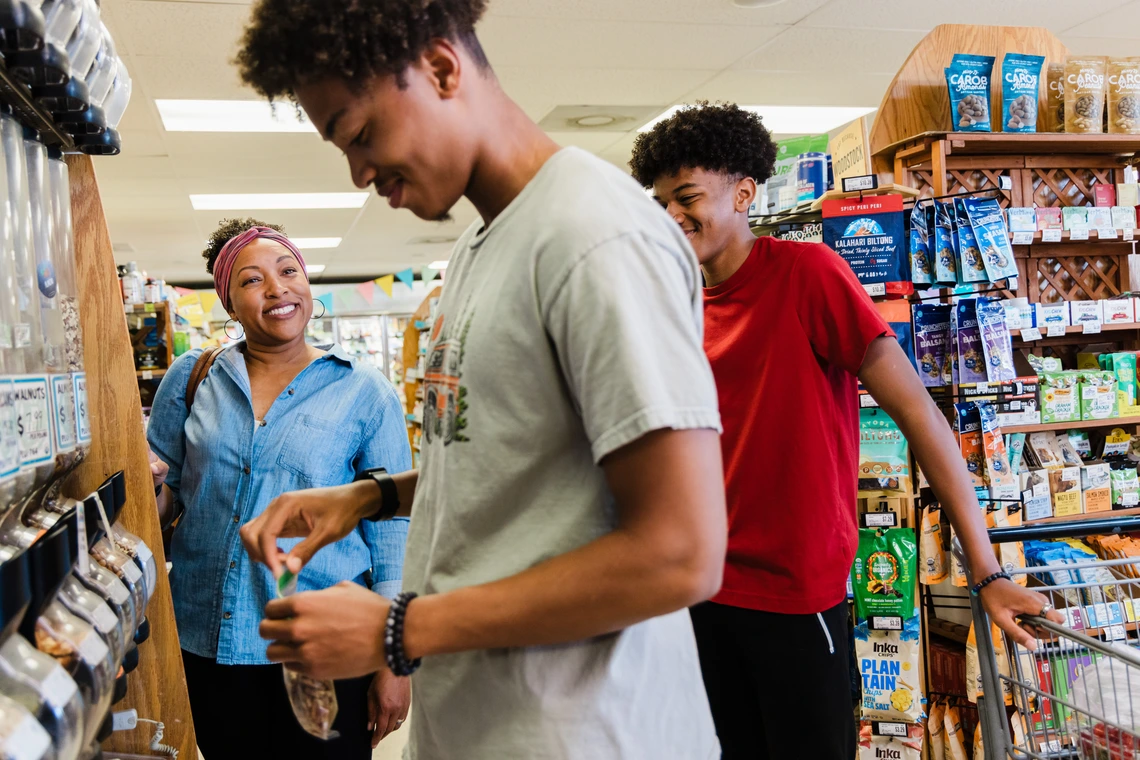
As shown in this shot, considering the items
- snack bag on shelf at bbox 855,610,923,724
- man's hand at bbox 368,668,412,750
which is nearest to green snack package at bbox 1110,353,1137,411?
snack bag on shelf at bbox 855,610,923,724

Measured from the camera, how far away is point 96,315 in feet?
4.89

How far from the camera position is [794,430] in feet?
6.07

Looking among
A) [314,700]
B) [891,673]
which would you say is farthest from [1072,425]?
[314,700]

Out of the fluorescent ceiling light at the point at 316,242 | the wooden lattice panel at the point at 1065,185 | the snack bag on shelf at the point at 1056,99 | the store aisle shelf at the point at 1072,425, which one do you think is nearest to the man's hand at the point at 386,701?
the store aisle shelf at the point at 1072,425

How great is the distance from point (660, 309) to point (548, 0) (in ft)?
13.3

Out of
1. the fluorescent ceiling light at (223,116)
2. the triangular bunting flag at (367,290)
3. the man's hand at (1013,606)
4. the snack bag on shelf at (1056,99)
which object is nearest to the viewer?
the man's hand at (1013,606)

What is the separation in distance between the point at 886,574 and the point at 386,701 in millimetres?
1975

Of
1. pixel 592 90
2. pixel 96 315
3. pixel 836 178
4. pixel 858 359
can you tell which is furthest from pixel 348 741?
pixel 592 90

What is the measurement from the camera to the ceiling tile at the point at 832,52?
520 cm

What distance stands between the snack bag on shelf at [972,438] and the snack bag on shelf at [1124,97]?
A: 1.53 metres

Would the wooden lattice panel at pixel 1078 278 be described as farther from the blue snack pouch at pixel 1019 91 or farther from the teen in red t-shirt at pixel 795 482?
the teen in red t-shirt at pixel 795 482

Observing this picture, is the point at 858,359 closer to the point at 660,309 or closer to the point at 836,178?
the point at 660,309

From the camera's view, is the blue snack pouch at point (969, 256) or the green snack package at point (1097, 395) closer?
the blue snack pouch at point (969, 256)

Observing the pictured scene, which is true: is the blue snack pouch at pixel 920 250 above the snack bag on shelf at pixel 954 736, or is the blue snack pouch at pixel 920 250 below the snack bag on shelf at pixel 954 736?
A: above
